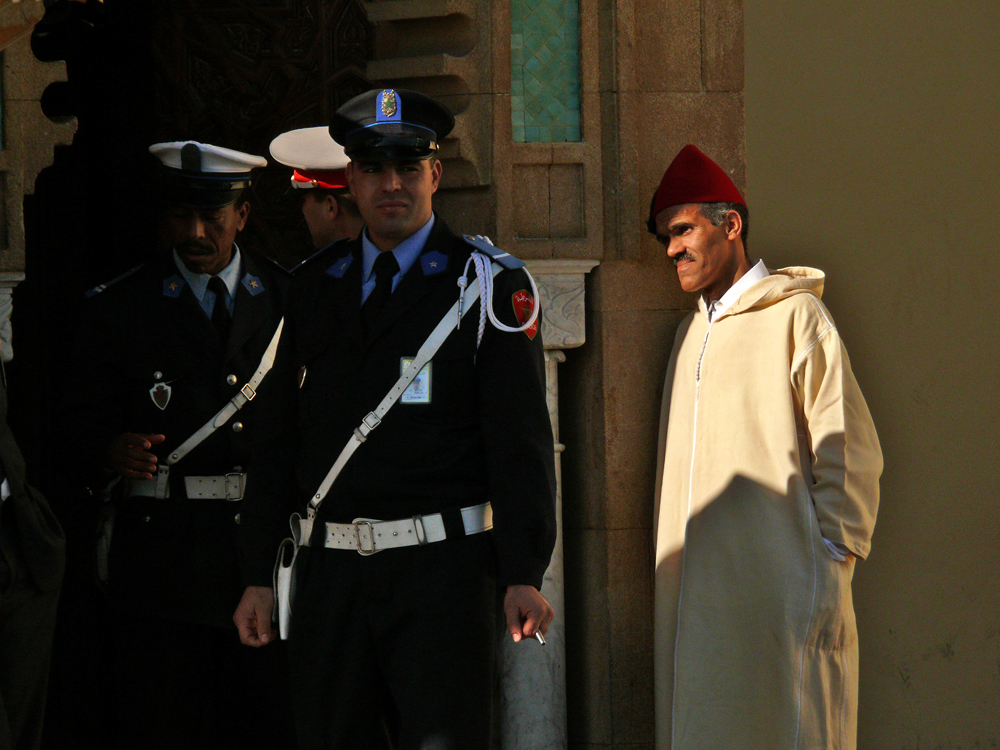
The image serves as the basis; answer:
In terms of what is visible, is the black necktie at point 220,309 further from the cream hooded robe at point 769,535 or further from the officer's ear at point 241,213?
the cream hooded robe at point 769,535

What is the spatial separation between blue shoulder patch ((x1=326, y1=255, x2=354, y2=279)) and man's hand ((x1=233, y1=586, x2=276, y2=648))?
2.55ft

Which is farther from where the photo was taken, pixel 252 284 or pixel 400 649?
pixel 252 284

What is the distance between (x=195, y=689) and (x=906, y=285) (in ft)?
8.95

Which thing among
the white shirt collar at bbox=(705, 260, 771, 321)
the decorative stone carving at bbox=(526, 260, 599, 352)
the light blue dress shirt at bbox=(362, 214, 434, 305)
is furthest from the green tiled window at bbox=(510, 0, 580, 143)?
the light blue dress shirt at bbox=(362, 214, 434, 305)

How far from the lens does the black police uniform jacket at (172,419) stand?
3.63m

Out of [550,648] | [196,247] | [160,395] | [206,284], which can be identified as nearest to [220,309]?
[206,284]

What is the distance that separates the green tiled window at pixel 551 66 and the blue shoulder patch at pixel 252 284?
1102 mm

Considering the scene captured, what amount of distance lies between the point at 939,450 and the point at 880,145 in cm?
108

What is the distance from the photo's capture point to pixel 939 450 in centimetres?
452

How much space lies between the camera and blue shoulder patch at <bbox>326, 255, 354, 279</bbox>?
3.15m

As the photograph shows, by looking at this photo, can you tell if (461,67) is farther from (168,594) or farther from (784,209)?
(168,594)

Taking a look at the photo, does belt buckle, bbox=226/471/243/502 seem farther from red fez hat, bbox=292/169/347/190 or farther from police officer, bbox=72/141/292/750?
red fez hat, bbox=292/169/347/190

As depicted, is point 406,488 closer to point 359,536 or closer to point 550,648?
point 359,536

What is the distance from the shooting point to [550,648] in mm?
4152
